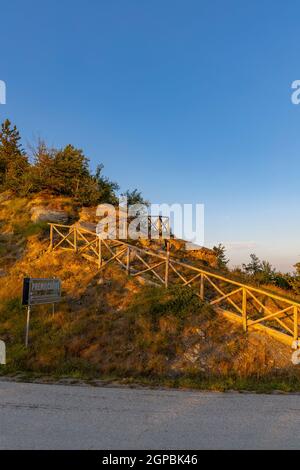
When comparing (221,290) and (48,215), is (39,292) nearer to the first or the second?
(221,290)

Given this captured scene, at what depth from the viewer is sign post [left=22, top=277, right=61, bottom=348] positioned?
962 centimetres

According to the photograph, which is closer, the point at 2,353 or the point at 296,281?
the point at 2,353

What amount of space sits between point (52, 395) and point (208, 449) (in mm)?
3253

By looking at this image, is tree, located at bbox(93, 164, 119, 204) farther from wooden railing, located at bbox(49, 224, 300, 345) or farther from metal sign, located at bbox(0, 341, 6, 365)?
metal sign, located at bbox(0, 341, 6, 365)

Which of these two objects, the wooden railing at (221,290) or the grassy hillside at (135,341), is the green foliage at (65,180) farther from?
the grassy hillside at (135,341)

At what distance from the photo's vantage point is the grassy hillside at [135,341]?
798 centimetres

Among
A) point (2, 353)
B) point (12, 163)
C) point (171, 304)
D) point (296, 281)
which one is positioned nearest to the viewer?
point (2, 353)

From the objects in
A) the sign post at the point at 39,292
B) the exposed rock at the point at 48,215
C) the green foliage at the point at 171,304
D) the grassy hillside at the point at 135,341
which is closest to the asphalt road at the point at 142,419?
the grassy hillside at the point at 135,341

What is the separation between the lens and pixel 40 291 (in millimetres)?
10383

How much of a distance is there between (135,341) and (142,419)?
4.70 m

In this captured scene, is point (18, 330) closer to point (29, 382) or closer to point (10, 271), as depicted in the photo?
point (29, 382)

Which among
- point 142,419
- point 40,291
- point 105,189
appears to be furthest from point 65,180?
point 142,419

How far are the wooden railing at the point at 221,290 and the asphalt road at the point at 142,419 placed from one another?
12.8 ft

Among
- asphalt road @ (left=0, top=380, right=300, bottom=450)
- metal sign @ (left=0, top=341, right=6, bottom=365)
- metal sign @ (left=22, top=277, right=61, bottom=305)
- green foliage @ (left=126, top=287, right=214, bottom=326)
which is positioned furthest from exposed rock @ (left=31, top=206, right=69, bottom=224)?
asphalt road @ (left=0, top=380, right=300, bottom=450)
